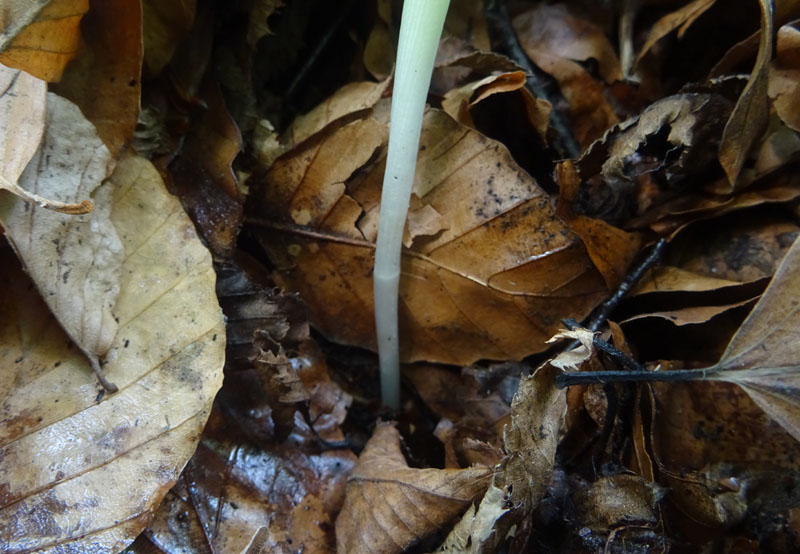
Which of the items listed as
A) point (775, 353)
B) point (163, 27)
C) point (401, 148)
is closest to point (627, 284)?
point (775, 353)

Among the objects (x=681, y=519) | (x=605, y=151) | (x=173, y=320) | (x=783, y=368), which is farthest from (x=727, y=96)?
(x=173, y=320)

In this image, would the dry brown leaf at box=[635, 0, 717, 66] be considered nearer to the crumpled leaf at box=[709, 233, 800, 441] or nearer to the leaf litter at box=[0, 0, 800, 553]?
the leaf litter at box=[0, 0, 800, 553]

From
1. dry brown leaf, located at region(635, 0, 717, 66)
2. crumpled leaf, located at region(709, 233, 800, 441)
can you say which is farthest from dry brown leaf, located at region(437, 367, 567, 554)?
dry brown leaf, located at region(635, 0, 717, 66)

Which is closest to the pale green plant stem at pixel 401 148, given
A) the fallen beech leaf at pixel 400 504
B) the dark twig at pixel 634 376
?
the fallen beech leaf at pixel 400 504

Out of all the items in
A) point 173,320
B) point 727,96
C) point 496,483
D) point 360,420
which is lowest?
point 360,420

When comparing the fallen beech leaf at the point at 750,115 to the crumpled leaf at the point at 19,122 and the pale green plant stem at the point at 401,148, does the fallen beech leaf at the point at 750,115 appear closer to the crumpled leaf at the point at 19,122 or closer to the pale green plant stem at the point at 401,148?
the pale green plant stem at the point at 401,148

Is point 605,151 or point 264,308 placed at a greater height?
point 605,151

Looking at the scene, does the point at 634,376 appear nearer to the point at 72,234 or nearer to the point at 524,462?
the point at 524,462

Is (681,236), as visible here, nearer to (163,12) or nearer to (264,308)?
(264,308)
